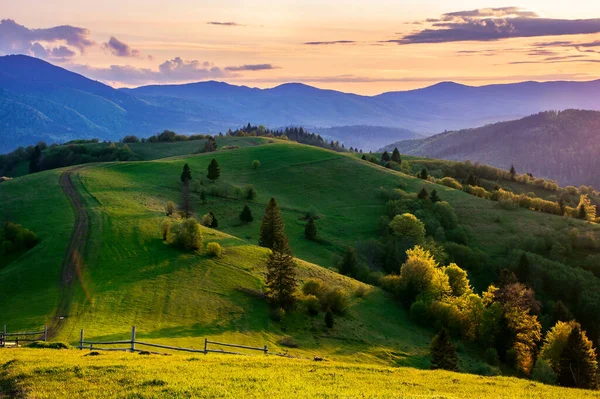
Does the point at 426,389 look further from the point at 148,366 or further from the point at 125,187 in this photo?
the point at 125,187

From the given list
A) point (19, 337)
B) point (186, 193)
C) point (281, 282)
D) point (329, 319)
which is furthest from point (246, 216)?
point (19, 337)

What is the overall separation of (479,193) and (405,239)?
200 feet

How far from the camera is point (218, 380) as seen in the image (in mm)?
24734

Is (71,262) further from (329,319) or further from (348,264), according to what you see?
(348,264)

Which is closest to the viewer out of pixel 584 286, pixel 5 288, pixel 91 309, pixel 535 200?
pixel 91 309

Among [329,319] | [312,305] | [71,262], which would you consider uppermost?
[71,262]

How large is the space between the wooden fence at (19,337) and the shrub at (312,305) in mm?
27228

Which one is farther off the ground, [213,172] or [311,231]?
[213,172]

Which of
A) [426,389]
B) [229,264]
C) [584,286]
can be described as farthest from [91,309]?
[584,286]

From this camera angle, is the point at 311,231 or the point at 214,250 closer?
the point at 214,250

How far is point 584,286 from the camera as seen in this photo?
99.5 metres

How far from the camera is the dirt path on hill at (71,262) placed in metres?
43.1

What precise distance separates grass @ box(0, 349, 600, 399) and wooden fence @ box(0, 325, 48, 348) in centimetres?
467

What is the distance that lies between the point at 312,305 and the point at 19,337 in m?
28.8
